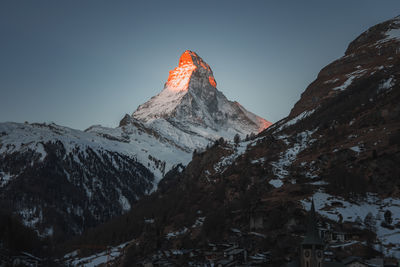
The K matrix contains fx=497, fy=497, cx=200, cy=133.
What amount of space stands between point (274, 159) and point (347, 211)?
61967mm

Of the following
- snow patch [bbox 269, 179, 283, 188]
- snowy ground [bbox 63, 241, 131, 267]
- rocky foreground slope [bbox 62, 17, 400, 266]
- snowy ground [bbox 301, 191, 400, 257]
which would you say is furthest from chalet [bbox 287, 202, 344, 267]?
snowy ground [bbox 63, 241, 131, 267]

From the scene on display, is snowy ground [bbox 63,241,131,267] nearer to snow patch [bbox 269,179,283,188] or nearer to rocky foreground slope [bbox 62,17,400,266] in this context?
rocky foreground slope [bbox 62,17,400,266]

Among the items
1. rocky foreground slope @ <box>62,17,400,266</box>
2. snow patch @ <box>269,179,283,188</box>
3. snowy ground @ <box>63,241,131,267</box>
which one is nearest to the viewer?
rocky foreground slope @ <box>62,17,400,266</box>

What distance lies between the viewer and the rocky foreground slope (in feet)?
354

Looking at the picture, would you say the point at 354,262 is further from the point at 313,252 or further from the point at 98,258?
the point at 98,258

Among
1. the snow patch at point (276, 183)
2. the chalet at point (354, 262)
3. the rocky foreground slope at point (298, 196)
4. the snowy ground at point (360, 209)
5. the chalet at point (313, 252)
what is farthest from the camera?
the snow patch at point (276, 183)

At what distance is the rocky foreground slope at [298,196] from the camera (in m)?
108

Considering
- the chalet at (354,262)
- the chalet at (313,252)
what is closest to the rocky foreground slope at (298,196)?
the chalet at (354,262)

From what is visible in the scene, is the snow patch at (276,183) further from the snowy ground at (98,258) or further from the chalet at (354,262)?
the chalet at (354,262)

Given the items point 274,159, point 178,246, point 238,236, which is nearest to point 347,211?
point 238,236

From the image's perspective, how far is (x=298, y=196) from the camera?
423 feet

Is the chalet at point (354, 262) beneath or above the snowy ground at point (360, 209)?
beneath

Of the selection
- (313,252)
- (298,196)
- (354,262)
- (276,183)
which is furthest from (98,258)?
(354,262)

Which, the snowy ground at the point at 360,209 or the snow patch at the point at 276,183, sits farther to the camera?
the snow patch at the point at 276,183
